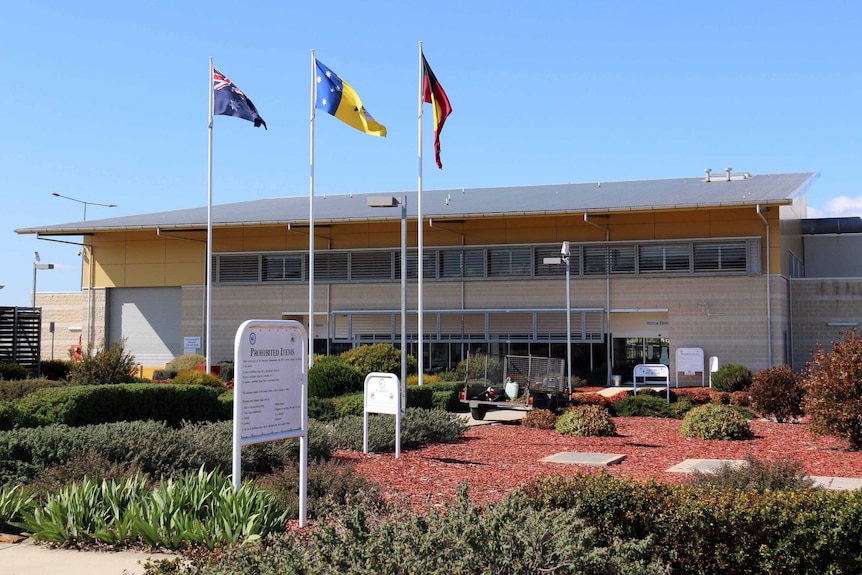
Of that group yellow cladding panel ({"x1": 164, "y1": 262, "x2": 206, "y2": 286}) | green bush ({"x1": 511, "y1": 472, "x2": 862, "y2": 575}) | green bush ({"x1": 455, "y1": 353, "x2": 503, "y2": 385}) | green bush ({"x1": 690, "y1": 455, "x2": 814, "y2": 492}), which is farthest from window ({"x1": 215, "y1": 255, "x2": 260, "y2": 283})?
green bush ({"x1": 511, "y1": 472, "x2": 862, "y2": 575})

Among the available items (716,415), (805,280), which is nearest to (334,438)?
(716,415)

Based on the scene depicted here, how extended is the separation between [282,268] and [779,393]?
26.1 meters

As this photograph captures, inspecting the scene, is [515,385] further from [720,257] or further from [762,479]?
[720,257]

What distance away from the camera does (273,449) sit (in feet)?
41.9

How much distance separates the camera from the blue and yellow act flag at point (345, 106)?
2775cm

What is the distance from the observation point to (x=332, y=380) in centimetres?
2083

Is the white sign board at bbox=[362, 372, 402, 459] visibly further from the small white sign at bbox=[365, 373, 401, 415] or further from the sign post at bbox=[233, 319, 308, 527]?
the sign post at bbox=[233, 319, 308, 527]

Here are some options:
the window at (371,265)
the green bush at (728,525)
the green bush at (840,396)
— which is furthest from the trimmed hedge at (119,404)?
the window at (371,265)

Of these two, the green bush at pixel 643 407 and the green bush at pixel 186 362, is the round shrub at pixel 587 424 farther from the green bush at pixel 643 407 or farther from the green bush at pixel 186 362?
the green bush at pixel 186 362

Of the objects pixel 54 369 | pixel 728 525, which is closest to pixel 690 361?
pixel 54 369

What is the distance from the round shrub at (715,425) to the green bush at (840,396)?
2.35m

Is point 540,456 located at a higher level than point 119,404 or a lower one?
lower

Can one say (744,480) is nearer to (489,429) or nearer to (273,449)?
(273,449)

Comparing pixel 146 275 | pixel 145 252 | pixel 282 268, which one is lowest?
pixel 146 275
